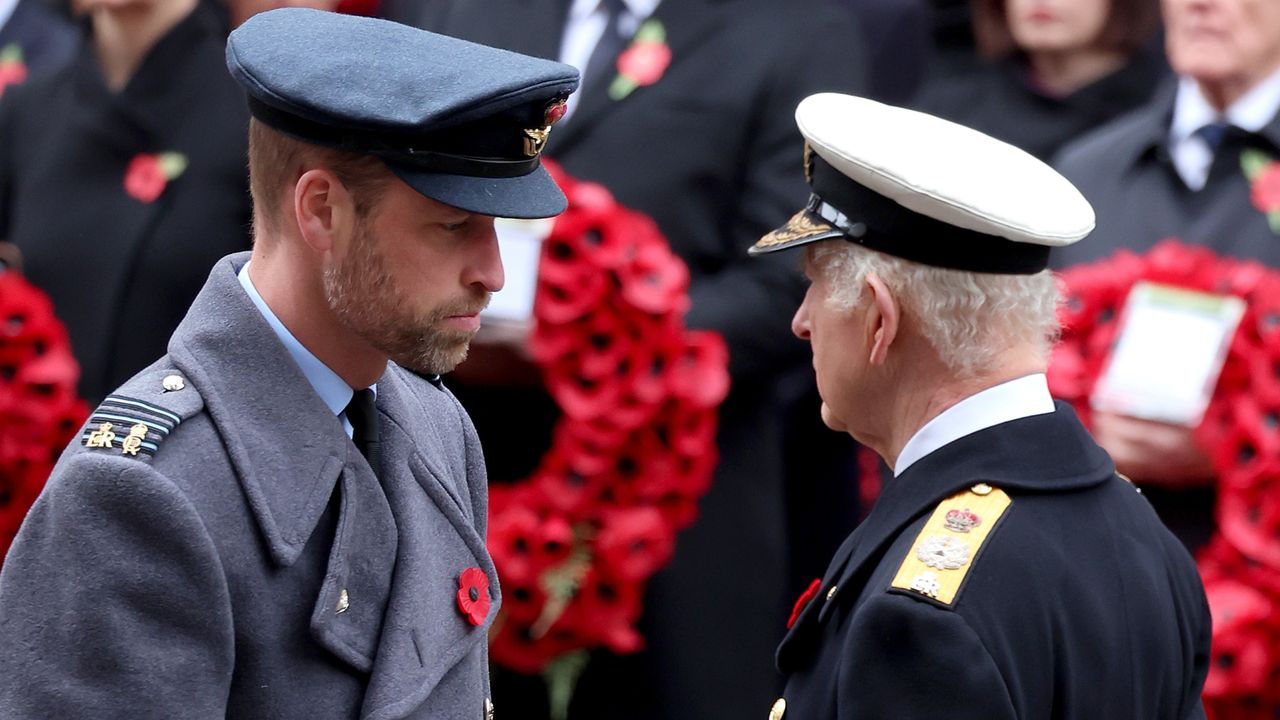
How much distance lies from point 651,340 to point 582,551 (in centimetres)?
46

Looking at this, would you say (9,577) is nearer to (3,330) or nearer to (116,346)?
(3,330)

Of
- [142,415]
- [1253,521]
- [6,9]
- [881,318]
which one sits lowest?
[6,9]

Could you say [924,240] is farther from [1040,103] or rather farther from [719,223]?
[1040,103]

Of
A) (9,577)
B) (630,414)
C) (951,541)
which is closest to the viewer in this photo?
(9,577)

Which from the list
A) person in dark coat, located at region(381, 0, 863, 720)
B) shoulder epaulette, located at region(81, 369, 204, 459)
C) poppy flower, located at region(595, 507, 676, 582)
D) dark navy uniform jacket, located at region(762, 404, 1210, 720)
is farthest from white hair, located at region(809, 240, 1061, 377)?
person in dark coat, located at region(381, 0, 863, 720)

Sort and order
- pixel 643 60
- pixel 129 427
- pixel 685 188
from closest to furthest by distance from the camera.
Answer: pixel 129 427 < pixel 685 188 < pixel 643 60

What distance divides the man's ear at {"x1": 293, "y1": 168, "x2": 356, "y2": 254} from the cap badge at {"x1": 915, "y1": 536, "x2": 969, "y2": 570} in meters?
0.86

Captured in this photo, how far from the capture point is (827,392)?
2760mm

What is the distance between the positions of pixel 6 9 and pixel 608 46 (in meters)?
2.95

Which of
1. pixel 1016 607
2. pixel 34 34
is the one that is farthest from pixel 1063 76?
pixel 34 34

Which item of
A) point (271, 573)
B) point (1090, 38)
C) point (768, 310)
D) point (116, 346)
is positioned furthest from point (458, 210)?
point (1090, 38)

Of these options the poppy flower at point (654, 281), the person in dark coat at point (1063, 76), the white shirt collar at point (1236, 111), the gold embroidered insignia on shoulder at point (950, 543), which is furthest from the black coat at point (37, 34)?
the gold embroidered insignia on shoulder at point (950, 543)

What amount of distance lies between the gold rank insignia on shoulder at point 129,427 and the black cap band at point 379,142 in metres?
0.38

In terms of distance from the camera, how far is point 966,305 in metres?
2.59
